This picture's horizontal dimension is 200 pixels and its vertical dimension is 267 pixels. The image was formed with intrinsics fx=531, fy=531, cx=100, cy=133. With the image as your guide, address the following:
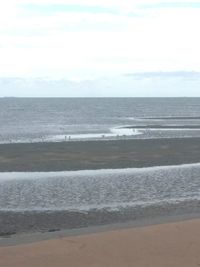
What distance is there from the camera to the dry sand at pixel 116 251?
847 cm

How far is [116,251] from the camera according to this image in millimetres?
9211

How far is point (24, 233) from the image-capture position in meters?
12.6

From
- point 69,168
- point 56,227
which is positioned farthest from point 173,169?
point 56,227

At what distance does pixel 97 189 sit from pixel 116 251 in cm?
1028

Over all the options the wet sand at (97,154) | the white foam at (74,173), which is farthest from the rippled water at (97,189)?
the wet sand at (97,154)

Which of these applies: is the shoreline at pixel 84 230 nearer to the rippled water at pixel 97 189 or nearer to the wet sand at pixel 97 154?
the rippled water at pixel 97 189

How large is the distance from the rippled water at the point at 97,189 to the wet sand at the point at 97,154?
249cm

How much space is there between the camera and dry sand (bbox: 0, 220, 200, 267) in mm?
8469

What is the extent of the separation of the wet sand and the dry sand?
15760 mm

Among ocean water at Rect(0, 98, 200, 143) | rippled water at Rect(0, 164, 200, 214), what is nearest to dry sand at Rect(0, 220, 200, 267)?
rippled water at Rect(0, 164, 200, 214)

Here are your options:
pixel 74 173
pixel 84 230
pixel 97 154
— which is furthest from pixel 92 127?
pixel 84 230

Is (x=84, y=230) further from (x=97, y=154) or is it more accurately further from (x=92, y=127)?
(x=92, y=127)

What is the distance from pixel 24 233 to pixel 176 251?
4705 mm

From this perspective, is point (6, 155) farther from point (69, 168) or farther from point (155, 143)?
point (155, 143)
